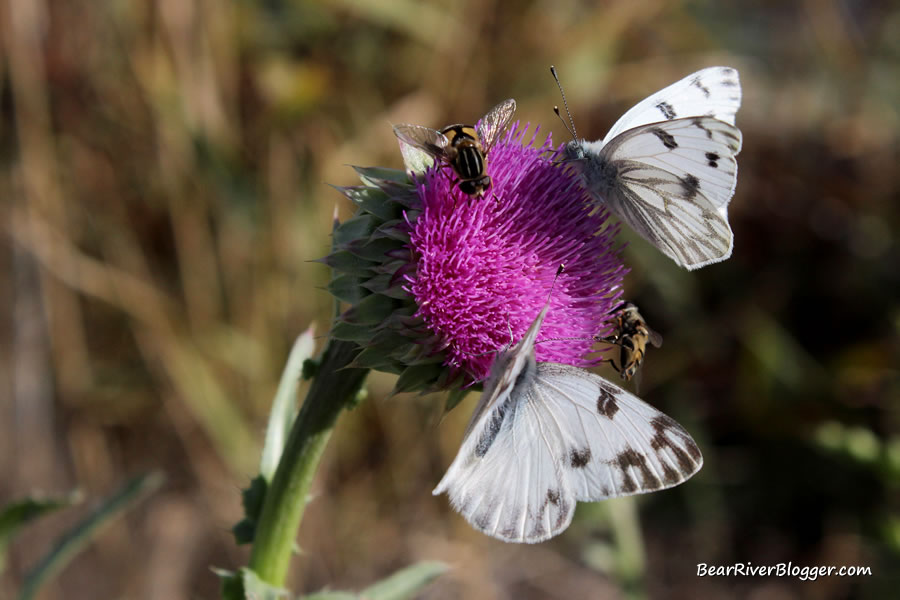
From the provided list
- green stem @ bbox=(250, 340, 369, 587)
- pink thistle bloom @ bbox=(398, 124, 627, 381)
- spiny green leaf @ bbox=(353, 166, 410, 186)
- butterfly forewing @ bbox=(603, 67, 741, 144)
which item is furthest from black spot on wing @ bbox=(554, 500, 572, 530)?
butterfly forewing @ bbox=(603, 67, 741, 144)

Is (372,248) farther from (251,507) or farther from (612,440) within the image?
(251,507)

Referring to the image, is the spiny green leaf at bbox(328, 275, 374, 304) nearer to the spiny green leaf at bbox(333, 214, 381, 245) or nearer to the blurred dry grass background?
the spiny green leaf at bbox(333, 214, 381, 245)

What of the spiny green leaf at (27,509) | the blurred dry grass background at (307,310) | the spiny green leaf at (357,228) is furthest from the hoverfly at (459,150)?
the blurred dry grass background at (307,310)

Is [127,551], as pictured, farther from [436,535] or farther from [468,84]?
[468,84]

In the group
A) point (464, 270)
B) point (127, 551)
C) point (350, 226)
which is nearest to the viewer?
point (464, 270)

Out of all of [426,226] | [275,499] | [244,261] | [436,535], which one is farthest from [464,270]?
[436,535]

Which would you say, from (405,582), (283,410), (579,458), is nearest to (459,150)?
(579,458)
